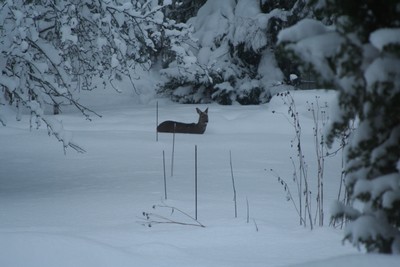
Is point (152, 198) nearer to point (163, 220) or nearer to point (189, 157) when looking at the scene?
point (163, 220)

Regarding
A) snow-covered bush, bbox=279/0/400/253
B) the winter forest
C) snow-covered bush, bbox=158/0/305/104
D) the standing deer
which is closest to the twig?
the winter forest

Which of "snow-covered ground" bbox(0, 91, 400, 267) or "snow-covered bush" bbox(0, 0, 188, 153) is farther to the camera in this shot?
"snow-covered bush" bbox(0, 0, 188, 153)

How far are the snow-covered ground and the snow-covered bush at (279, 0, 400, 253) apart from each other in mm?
181

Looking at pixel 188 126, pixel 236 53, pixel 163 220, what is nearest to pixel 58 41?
pixel 163 220

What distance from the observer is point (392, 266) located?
215 centimetres

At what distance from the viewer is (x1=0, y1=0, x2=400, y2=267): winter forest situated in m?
2.08

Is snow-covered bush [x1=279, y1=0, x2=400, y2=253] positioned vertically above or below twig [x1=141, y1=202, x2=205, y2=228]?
above

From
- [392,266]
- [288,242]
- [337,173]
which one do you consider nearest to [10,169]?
[337,173]

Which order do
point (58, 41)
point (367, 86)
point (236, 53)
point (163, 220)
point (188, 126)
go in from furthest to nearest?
point (236, 53) → point (188, 126) → point (58, 41) → point (163, 220) → point (367, 86)

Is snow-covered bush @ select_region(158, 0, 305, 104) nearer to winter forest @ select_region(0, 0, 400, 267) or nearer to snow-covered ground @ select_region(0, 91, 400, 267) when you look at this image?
winter forest @ select_region(0, 0, 400, 267)

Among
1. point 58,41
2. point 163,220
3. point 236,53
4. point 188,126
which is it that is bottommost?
point 163,220

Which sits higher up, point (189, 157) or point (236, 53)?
point (236, 53)

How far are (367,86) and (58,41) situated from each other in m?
5.76

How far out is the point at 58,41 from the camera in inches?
280
